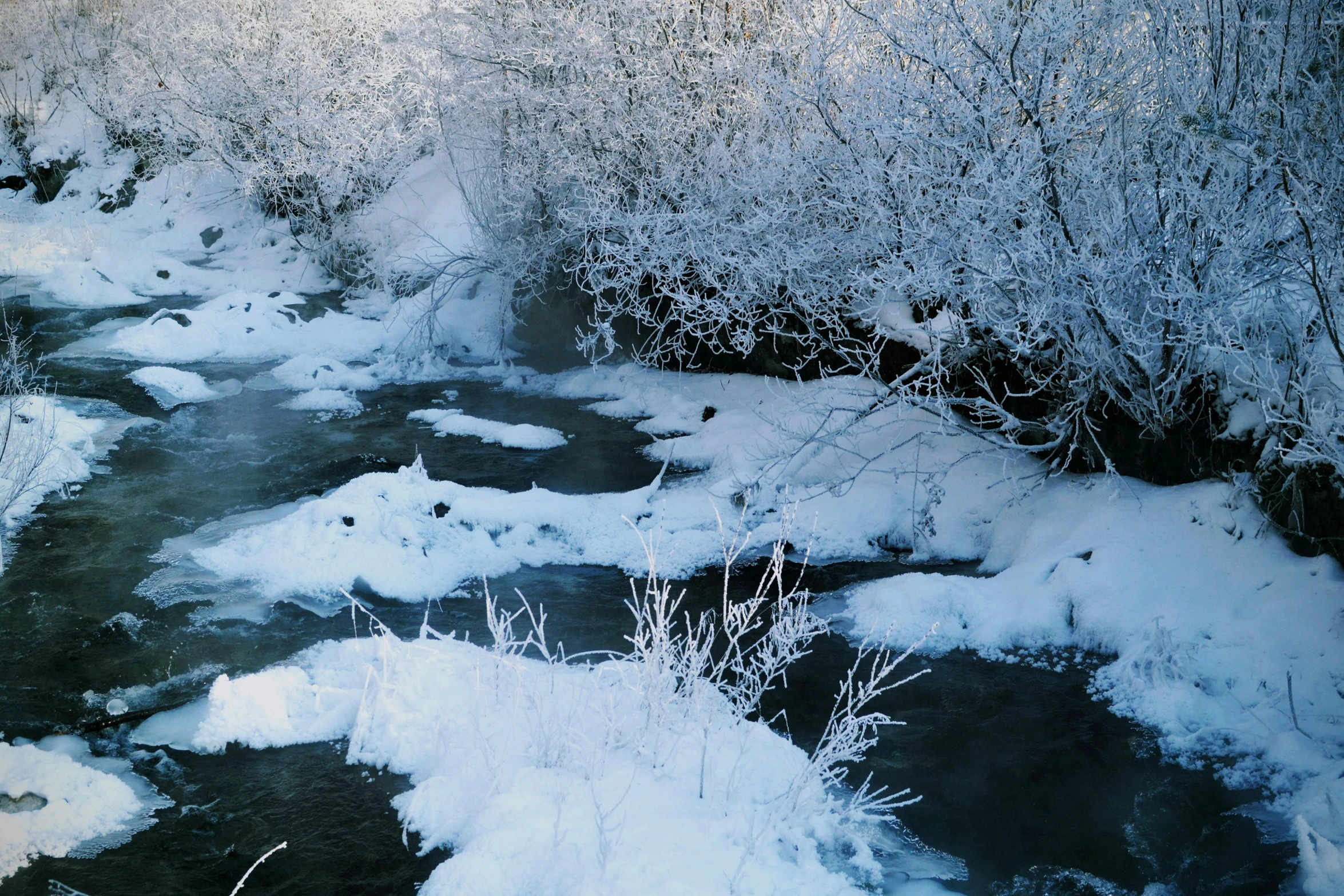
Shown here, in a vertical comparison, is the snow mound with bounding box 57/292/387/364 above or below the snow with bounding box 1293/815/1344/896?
above

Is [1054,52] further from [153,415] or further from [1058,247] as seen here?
[153,415]

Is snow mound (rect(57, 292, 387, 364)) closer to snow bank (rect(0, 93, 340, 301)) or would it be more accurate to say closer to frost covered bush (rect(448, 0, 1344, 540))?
snow bank (rect(0, 93, 340, 301))

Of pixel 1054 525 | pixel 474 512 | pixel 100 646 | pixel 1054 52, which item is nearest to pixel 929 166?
pixel 1054 52

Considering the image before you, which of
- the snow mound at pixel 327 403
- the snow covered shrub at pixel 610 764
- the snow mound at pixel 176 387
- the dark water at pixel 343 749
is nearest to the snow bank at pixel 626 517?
the dark water at pixel 343 749

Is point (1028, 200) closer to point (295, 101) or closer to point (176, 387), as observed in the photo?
point (176, 387)

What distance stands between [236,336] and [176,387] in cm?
239

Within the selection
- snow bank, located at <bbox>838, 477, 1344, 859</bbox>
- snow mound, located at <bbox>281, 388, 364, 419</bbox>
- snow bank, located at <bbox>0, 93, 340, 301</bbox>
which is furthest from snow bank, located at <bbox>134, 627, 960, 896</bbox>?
snow bank, located at <bbox>0, 93, 340, 301</bbox>

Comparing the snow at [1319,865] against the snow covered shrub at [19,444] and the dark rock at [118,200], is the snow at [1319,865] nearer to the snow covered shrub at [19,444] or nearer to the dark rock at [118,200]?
the snow covered shrub at [19,444]

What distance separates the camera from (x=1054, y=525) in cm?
758

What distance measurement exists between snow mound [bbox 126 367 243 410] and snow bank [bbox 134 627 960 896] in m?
7.01

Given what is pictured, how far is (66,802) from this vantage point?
5.06 meters

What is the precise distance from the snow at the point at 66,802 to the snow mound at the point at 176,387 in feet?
23.5

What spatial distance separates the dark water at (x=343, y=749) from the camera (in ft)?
15.6

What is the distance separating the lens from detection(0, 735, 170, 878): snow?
4.82 m
